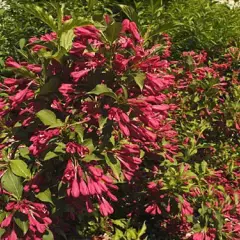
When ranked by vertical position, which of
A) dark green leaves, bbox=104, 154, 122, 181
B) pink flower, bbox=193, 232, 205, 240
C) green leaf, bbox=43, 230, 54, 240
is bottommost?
pink flower, bbox=193, 232, 205, 240

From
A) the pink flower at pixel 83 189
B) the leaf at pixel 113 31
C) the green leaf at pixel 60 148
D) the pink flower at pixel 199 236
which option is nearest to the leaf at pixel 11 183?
the green leaf at pixel 60 148

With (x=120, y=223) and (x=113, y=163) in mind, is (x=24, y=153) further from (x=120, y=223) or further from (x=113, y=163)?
(x=120, y=223)

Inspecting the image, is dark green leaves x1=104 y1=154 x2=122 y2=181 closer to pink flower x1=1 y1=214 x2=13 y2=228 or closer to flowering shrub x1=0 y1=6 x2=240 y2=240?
flowering shrub x1=0 y1=6 x2=240 y2=240

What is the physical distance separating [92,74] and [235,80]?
2.09 metres

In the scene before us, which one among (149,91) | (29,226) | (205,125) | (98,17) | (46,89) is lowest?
(205,125)

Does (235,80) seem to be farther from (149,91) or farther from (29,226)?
(29,226)

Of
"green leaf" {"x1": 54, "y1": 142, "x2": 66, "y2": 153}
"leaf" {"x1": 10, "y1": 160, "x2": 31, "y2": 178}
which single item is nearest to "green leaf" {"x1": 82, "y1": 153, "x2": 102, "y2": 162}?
"green leaf" {"x1": 54, "y1": 142, "x2": 66, "y2": 153}

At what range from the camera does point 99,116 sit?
216 centimetres

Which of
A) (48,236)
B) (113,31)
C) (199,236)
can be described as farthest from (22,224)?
(199,236)

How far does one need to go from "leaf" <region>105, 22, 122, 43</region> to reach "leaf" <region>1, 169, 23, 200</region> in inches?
32.2

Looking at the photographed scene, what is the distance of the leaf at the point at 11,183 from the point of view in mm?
2189

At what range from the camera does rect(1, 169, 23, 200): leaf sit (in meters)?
2.19

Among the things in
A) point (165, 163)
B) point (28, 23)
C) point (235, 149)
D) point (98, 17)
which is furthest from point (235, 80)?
point (28, 23)

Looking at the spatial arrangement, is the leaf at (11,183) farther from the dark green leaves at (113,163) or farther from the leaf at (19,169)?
the dark green leaves at (113,163)
